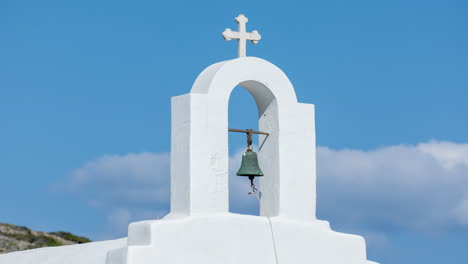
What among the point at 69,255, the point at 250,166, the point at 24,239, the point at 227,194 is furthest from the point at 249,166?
the point at 24,239

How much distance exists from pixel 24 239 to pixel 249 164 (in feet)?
61.1

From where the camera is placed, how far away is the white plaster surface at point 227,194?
9.89m

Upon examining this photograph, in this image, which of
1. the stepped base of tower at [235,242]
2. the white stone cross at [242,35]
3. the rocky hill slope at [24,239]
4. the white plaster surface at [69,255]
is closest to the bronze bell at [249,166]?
the stepped base of tower at [235,242]

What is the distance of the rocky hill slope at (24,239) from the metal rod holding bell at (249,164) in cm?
1735

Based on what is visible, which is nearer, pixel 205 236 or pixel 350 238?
pixel 205 236

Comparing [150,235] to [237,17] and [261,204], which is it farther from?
[237,17]

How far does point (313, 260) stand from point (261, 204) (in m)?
0.87

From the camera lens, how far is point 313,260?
10.7m

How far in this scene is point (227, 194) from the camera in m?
10.3

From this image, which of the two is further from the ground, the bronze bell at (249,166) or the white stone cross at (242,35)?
the white stone cross at (242,35)

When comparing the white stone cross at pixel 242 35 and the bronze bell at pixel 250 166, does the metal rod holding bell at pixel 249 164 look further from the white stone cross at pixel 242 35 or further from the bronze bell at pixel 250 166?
the white stone cross at pixel 242 35

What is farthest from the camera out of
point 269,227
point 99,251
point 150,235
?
point 99,251

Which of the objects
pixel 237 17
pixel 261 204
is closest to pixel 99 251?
pixel 261 204

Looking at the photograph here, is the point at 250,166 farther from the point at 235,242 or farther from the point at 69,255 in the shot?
the point at 69,255
